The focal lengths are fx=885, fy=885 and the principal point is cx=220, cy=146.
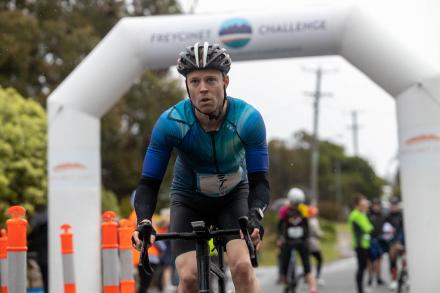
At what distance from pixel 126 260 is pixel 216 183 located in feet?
8.12

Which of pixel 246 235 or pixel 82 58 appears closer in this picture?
pixel 246 235

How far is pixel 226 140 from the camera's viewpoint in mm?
5180

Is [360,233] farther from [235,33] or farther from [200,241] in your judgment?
[200,241]

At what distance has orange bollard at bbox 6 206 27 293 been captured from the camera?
633 cm

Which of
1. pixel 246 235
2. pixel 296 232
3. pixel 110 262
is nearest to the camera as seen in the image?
pixel 246 235

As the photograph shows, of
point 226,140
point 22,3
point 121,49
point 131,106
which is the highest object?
point 22,3

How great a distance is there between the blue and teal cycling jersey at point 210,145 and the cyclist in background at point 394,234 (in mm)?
11463

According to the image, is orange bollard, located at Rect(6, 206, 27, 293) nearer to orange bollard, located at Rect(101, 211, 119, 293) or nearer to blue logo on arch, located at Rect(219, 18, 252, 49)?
orange bollard, located at Rect(101, 211, 119, 293)

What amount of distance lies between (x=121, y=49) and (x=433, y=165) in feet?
15.3

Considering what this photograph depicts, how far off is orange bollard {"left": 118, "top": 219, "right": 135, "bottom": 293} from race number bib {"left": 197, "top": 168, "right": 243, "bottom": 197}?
84.7 inches

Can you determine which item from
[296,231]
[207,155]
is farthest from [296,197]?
[207,155]

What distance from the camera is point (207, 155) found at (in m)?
5.24

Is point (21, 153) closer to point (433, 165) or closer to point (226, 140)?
point (433, 165)

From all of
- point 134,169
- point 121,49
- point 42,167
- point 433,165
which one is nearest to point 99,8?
point 134,169
